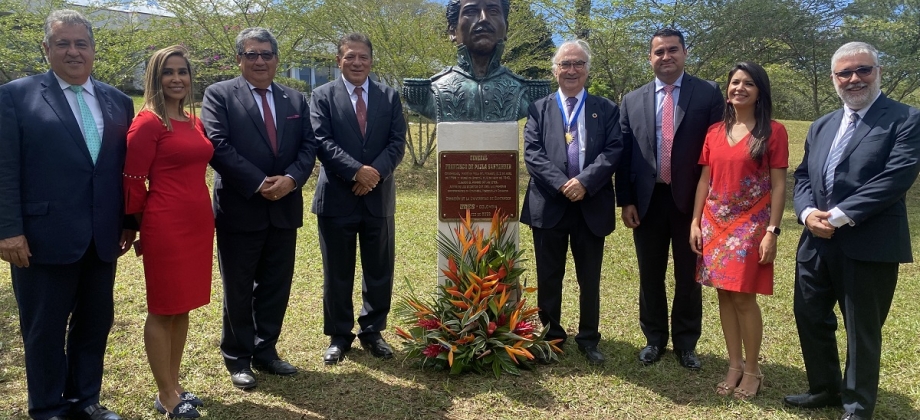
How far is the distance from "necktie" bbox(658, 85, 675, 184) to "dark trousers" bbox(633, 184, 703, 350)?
0.31 ft

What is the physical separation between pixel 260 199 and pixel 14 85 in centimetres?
132

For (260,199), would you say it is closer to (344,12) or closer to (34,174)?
(34,174)

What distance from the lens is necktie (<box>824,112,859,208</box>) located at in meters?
3.32

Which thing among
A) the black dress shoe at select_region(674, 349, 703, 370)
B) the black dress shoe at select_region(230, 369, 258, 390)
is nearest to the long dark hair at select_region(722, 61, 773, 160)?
the black dress shoe at select_region(674, 349, 703, 370)

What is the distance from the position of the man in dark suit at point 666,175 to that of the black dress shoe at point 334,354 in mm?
2007

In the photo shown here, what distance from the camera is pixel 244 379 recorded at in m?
3.94

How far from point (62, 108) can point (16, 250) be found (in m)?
0.71

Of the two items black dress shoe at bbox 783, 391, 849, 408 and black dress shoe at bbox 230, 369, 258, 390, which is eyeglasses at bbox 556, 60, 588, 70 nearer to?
black dress shoe at bbox 783, 391, 849, 408

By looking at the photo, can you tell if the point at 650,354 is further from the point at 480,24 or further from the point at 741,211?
the point at 480,24

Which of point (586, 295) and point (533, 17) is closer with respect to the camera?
point (586, 295)

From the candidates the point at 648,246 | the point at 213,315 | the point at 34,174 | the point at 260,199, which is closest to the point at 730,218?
the point at 648,246

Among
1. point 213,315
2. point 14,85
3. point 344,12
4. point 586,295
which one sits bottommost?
point 213,315

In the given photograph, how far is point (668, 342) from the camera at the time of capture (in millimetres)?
4723

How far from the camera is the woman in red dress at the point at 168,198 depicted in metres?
3.28
